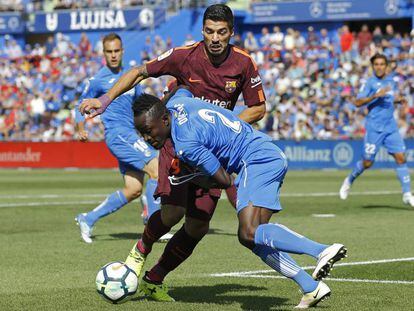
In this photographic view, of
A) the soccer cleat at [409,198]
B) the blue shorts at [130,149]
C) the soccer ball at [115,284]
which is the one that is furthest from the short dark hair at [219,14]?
the soccer cleat at [409,198]

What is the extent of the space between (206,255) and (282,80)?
2703 cm

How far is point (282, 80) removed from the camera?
38.3 meters

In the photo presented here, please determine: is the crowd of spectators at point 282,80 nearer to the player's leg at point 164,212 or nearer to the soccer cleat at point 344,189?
the soccer cleat at point 344,189

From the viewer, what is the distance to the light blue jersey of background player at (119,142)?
13.4 metres

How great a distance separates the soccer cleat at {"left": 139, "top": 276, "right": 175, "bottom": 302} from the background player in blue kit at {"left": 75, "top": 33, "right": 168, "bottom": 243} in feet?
14.6

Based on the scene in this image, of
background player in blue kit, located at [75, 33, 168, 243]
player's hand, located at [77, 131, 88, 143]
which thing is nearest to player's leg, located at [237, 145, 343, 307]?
player's hand, located at [77, 131, 88, 143]

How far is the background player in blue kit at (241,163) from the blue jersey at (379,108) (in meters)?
11.7

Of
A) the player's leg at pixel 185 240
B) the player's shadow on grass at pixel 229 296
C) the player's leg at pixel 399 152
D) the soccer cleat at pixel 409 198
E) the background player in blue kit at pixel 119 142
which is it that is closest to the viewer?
the player's shadow on grass at pixel 229 296

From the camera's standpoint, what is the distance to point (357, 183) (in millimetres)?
27422

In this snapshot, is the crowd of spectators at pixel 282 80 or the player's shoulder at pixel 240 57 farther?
the crowd of spectators at pixel 282 80

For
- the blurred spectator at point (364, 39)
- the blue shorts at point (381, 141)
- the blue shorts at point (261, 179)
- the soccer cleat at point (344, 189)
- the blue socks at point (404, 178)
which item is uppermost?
the blue shorts at point (261, 179)

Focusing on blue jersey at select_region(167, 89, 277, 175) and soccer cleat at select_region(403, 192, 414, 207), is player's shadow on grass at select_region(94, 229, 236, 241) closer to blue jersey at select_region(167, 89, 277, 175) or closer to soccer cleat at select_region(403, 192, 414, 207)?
soccer cleat at select_region(403, 192, 414, 207)

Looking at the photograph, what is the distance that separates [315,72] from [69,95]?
10944 mm

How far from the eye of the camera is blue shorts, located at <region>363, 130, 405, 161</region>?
63.7 ft
